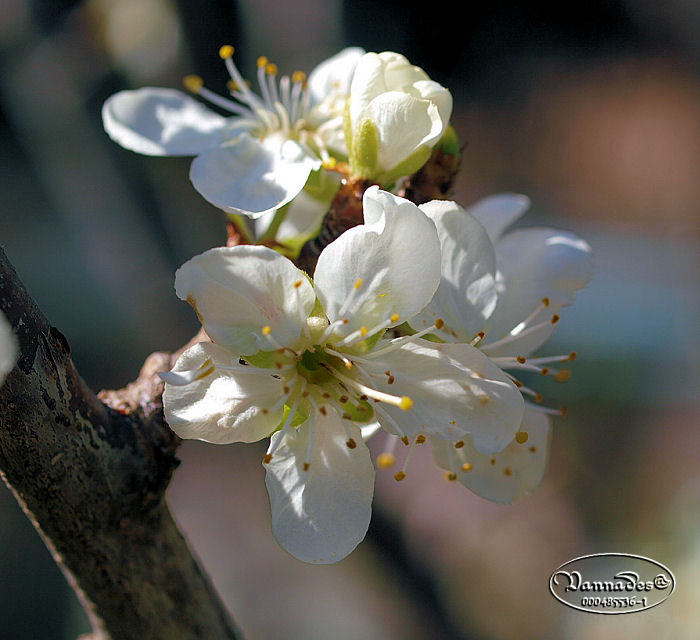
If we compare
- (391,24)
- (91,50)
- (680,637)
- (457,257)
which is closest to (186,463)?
(91,50)

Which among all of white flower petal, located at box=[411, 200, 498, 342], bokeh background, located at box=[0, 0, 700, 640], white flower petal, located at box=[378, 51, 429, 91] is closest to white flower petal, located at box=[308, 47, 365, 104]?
white flower petal, located at box=[378, 51, 429, 91]

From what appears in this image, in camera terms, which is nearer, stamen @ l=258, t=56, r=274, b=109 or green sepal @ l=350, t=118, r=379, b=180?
green sepal @ l=350, t=118, r=379, b=180

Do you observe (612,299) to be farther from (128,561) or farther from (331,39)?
(128,561)

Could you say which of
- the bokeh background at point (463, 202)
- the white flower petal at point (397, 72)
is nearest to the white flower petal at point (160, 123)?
the white flower petal at point (397, 72)

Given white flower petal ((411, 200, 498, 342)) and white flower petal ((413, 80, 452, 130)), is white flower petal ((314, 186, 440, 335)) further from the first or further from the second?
white flower petal ((413, 80, 452, 130))

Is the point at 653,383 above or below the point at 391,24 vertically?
below

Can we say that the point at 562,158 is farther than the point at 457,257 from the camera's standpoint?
Yes

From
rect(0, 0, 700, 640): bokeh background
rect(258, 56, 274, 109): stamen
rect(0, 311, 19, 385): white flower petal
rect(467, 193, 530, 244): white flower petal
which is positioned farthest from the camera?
rect(0, 0, 700, 640): bokeh background
